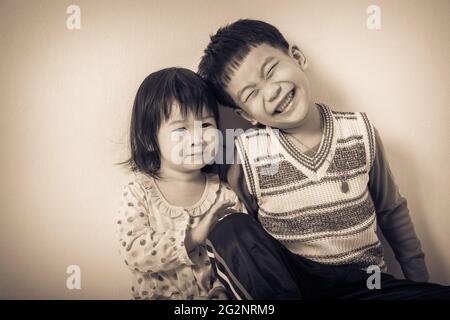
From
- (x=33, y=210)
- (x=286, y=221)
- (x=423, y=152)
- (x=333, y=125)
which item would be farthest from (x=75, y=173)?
(x=423, y=152)

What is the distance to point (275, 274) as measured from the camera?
741mm

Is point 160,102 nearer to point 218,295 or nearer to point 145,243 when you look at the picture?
point 145,243

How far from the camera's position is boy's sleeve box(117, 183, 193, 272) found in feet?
2.73

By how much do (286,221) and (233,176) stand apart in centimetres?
16

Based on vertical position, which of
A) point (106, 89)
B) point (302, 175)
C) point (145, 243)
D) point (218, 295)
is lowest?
point (218, 295)

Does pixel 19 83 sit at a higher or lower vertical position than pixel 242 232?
higher

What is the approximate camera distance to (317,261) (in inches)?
34.6

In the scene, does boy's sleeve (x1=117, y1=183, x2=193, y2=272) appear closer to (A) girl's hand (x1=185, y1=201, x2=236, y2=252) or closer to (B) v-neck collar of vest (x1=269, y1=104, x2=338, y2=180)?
(A) girl's hand (x1=185, y1=201, x2=236, y2=252)

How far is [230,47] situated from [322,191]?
376 millimetres

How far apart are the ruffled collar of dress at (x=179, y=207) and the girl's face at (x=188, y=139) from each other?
0.08 meters

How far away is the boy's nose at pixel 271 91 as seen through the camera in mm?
816

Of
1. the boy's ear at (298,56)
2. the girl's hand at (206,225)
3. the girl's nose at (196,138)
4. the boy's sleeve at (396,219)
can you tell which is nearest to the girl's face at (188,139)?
the girl's nose at (196,138)

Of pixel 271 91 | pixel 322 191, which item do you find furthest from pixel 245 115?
pixel 322 191

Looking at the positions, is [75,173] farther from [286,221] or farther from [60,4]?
[286,221]
